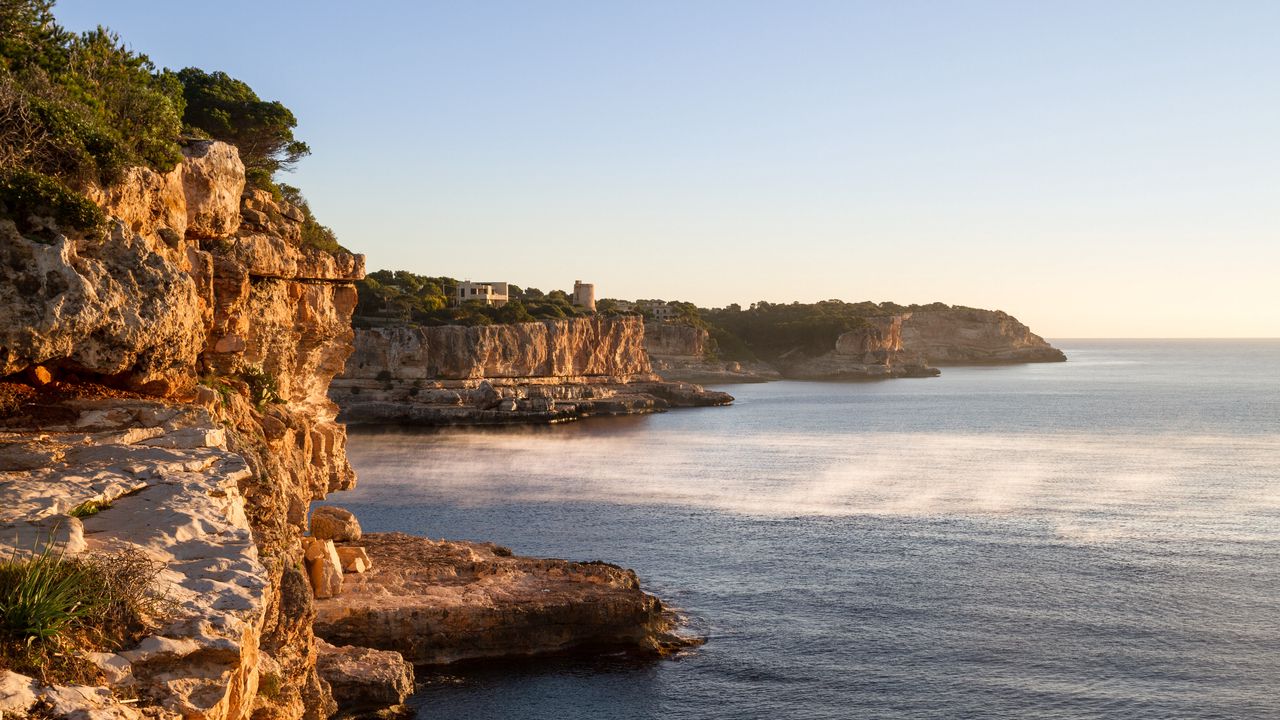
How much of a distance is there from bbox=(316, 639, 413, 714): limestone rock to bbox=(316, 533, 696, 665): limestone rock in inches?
80.5

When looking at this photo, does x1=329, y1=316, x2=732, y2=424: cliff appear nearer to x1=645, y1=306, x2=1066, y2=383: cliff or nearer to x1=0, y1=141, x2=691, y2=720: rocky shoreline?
x1=645, y1=306, x2=1066, y2=383: cliff

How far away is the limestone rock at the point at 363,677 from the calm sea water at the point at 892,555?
0.88 meters

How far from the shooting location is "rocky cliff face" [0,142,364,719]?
1112 centimetres

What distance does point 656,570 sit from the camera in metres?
36.5

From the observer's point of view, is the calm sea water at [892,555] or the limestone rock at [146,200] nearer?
the limestone rock at [146,200]

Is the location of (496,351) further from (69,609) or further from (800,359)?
(69,609)

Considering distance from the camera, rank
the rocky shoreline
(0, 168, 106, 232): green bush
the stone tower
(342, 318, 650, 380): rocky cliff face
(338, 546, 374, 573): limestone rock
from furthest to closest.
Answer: the stone tower, (342, 318, 650, 380): rocky cliff face, (338, 546, 374, 573): limestone rock, (0, 168, 106, 232): green bush, the rocky shoreline

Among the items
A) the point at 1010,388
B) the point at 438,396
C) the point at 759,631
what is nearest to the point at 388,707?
the point at 759,631

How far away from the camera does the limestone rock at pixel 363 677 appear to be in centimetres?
2239

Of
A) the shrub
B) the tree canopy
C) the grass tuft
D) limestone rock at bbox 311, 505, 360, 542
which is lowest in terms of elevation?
limestone rock at bbox 311, 505, 360, 542

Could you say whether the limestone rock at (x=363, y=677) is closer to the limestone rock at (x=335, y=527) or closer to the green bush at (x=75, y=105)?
the limestone rock at (x=335, y=527)

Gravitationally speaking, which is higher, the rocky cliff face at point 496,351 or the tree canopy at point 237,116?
the tree canopy at point 237,116

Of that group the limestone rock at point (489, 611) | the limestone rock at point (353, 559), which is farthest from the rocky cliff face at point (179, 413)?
the limestone rock at point (353, 559)

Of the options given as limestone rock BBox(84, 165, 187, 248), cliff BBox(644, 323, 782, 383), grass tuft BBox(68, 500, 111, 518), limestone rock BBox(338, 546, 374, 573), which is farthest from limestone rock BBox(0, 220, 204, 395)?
cliff BBox(644, 323, 782, 383)
